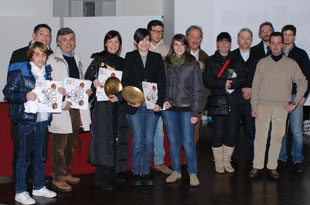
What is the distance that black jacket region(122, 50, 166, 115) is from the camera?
3615mm

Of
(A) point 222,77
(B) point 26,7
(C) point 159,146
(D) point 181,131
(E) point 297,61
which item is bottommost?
(C) point 159,146

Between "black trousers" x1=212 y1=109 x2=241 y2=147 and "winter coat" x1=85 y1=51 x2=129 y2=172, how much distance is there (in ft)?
3.80

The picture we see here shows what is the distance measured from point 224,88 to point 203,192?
1202 millimetres

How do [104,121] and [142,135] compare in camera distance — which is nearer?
[104,121]

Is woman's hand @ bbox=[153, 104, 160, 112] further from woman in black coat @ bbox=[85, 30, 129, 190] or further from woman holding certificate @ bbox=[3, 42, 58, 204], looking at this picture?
woman holding certificate @ bbox=[3, 42, 58, 204]

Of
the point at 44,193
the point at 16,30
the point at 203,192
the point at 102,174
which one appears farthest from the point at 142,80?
the point at 16,30

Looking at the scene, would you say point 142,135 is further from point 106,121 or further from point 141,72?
point 141,72

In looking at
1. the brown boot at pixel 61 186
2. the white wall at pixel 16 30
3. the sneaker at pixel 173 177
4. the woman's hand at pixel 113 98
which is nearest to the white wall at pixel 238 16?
the sneaker at pixel 173 177

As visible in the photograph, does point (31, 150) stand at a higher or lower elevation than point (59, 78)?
lower

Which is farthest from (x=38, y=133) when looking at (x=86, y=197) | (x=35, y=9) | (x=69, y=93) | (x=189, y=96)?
(x=35, y=9)

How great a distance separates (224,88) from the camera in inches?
160

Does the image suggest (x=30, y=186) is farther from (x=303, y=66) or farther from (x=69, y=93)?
(x=303, y=66)

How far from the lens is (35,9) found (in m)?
8.91

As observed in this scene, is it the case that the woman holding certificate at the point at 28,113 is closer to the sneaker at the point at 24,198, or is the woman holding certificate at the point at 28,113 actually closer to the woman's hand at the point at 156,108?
the sneaker at the point at 24,198
